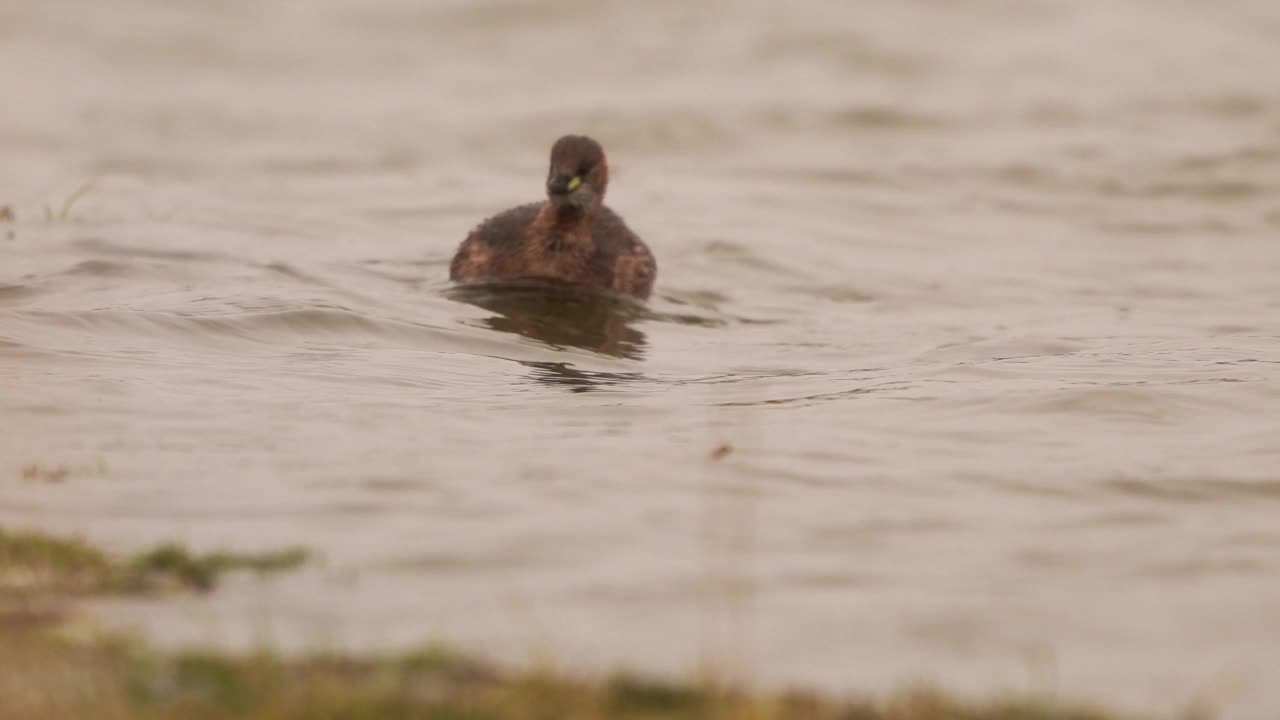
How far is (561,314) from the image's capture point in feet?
41.0

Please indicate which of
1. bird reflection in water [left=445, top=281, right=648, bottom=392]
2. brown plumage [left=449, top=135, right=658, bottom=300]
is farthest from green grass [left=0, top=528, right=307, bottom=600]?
brown plumage [left=449, top=135, right=658, bottom=300]

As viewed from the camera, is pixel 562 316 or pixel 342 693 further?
pixel 562 316

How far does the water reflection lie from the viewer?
38.3 ft

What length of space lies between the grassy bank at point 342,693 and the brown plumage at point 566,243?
8.09 metres

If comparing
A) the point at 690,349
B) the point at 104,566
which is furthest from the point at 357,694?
the point at 690,349

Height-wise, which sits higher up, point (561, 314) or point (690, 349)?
point (561, 314)

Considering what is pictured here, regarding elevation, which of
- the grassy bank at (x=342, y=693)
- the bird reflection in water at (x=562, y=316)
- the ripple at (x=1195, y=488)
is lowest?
the grassy bank at (x=342, y=693)

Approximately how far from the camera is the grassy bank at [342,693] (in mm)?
4445

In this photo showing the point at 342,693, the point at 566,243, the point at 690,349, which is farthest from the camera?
the point at 566,243

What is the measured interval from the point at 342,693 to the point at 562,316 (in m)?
7.98

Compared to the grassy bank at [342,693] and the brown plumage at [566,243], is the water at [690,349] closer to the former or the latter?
the grassy bank at [342,693]

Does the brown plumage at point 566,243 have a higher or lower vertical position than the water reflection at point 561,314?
higher

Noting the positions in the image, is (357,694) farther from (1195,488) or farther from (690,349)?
(690,349)

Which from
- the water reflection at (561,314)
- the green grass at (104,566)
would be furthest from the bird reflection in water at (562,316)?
the green grass at (104,566)
